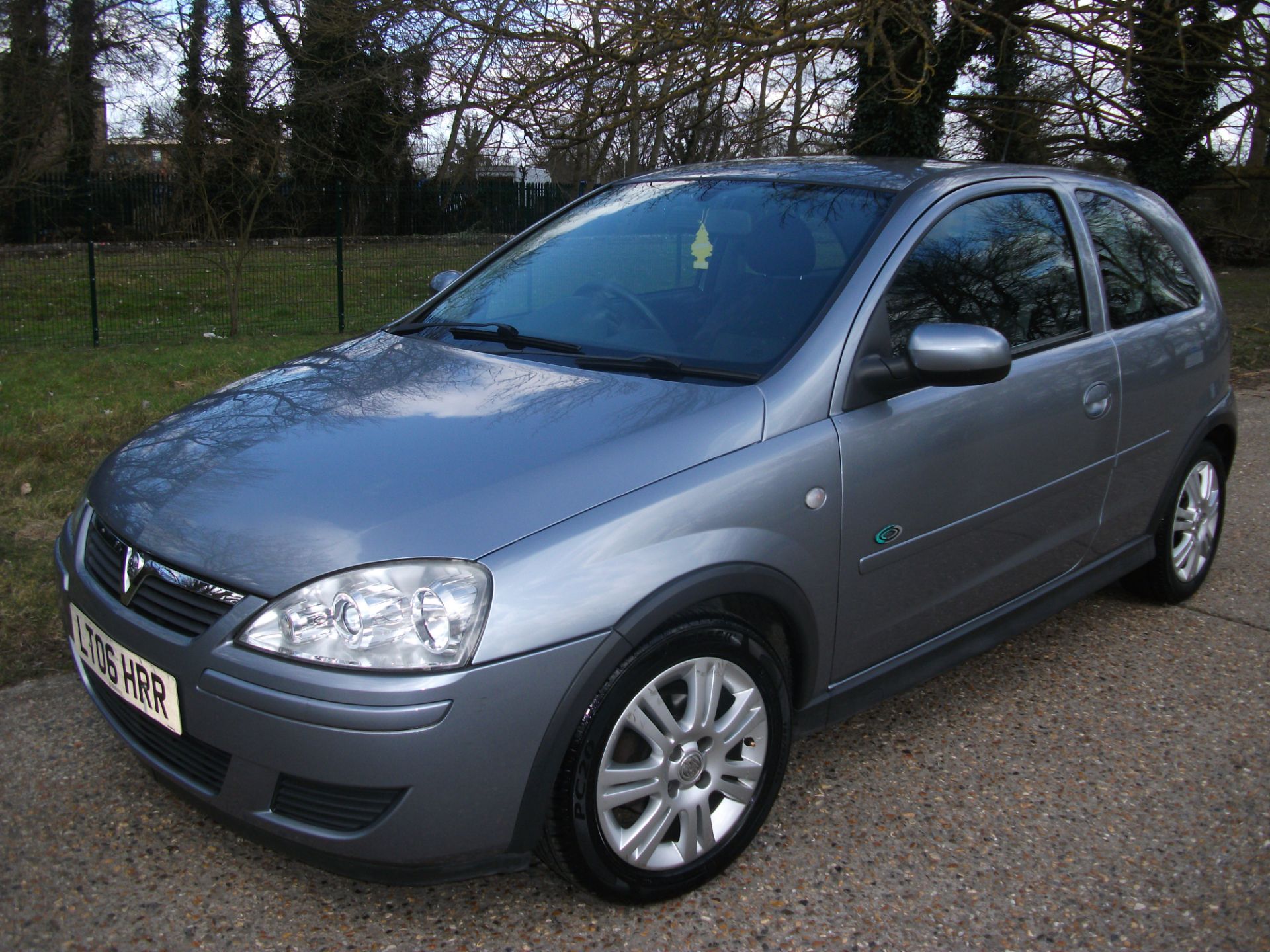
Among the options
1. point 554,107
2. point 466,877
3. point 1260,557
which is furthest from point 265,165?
point 466,877

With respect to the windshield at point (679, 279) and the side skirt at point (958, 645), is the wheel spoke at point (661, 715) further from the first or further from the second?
the windshield at point (679, 279)

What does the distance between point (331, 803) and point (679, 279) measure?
5.97 feet

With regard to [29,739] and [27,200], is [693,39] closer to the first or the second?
[29,739]

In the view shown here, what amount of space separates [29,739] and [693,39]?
24.1 feet

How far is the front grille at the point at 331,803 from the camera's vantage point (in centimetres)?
219

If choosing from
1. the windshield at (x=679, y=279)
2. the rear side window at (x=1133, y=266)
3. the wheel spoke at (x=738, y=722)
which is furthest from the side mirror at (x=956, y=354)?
the rear side window at (x=1133, y=266)

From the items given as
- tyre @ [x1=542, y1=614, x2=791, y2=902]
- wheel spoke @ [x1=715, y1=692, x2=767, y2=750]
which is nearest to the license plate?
tyre @ [x1=542, y1=614, x2=791, y2=902]

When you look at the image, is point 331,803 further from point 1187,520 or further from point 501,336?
point 1187,520

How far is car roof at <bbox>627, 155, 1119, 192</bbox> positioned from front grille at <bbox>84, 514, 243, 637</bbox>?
7.00 feet

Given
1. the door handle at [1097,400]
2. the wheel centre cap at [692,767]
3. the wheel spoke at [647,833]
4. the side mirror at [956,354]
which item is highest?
the side mirror at [956,354]

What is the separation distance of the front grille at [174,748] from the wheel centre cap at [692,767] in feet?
3.13

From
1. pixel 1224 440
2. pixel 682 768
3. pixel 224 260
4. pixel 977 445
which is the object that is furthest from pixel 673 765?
pixel 224 260

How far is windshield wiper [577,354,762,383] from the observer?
2.83 meters

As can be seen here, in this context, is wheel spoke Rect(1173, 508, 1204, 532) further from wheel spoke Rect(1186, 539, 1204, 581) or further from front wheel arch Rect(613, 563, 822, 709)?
front wheel arch Rect(613, 563, 822, 709)
